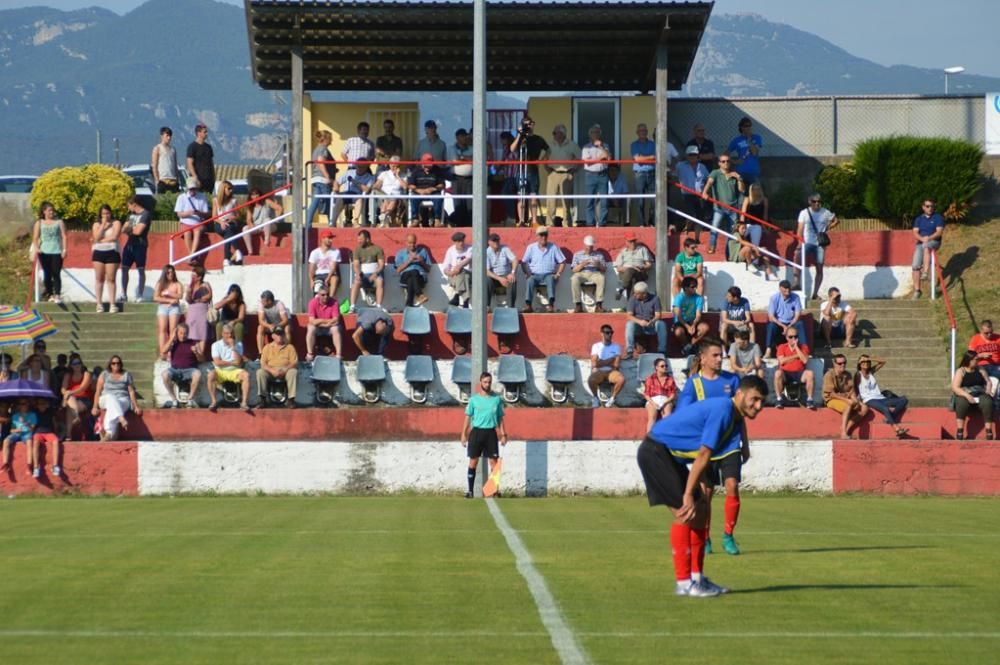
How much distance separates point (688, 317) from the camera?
2575 centimetres

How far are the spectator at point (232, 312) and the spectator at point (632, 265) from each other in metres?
6.24

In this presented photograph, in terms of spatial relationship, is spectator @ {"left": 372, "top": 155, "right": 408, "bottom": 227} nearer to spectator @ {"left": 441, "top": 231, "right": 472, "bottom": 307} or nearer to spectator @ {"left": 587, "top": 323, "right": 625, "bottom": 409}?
spectator @ {"left": 441, "top": 231, "right": 472, "bottom": 307}

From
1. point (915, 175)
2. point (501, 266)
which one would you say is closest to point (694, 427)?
point (501, 266)

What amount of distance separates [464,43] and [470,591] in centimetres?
2013

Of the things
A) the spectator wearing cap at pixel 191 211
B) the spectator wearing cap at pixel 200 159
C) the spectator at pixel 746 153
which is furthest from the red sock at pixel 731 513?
the spectator wearing cap at pixel 200 159

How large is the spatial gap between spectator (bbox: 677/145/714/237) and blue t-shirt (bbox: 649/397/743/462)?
1899 centimetres

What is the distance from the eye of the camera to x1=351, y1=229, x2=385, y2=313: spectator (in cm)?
2688

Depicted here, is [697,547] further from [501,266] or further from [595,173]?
[595,173]

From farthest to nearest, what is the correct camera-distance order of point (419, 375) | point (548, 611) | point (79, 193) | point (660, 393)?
point (79, 193) < point (419, 375) < point (660, 393) < point (548, 611)

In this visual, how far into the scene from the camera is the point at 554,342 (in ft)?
86.1

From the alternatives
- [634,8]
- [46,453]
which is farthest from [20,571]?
[634,8]

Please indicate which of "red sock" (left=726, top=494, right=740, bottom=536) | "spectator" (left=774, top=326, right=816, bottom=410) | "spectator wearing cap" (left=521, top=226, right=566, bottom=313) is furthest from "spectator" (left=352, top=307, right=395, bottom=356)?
"red sock" (left=726, top=494, right=740, bottom=536)

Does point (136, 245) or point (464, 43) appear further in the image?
point (464, 43)

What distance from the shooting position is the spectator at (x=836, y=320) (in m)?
26.9
